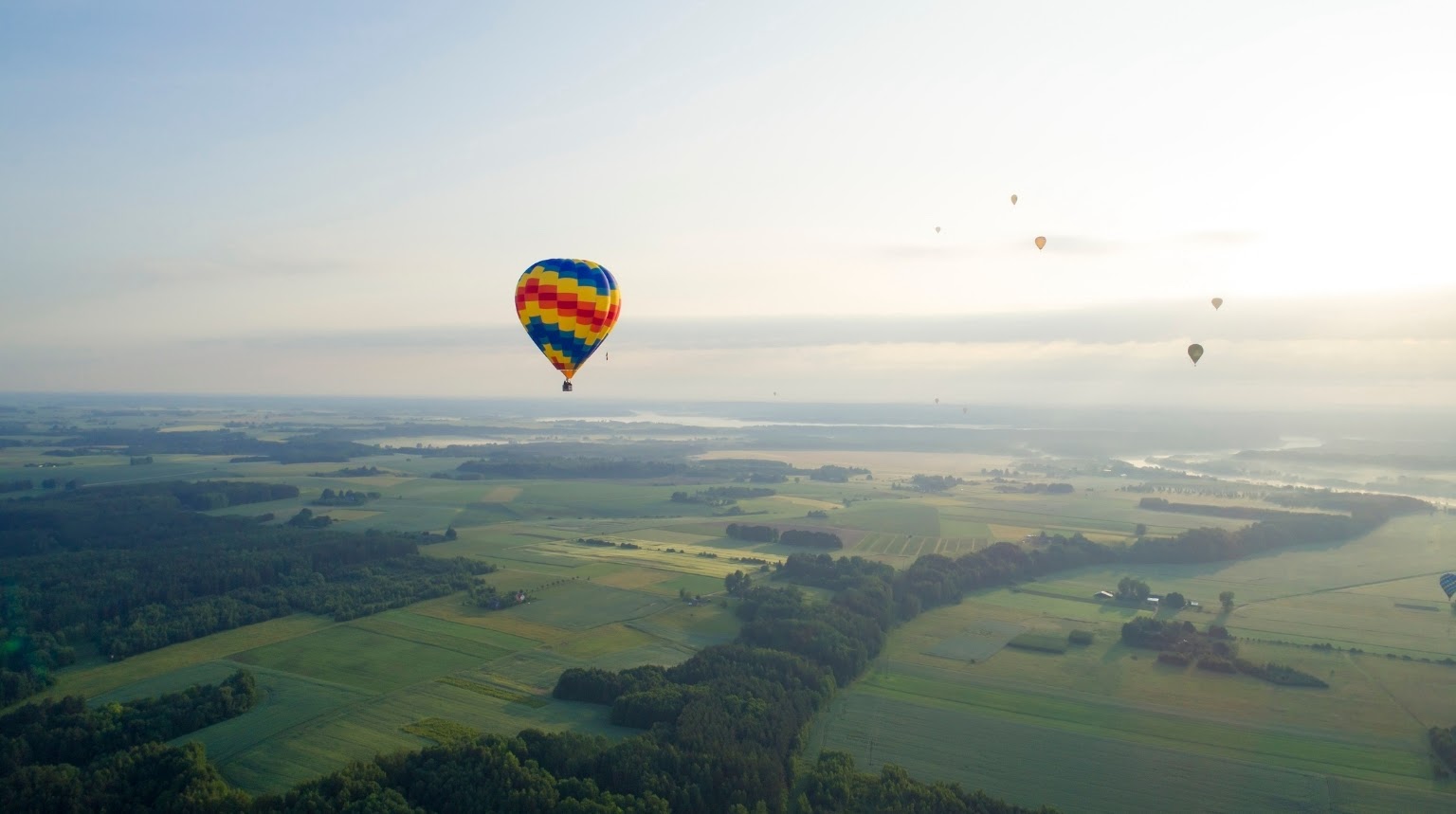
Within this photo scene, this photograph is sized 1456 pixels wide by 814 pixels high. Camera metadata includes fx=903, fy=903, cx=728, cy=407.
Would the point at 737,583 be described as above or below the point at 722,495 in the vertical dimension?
below

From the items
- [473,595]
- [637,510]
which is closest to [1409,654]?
[473,595]

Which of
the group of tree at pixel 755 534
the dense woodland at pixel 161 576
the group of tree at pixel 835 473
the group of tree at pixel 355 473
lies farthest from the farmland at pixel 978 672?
the group of tree at pixel 835 473

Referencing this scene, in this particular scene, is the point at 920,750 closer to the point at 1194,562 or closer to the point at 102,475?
the point at 1194,562

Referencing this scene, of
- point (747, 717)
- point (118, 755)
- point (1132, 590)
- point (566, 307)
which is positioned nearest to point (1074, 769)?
point (747, 717)

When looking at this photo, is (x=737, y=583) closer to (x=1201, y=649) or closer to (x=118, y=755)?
(x=1201, y=649)

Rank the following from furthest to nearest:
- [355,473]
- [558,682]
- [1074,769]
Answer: [355,473], [558,682], [1074,769]

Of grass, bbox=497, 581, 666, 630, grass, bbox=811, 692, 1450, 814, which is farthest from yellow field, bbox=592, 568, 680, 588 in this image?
grass, bbox=811, 692, 1450, 814

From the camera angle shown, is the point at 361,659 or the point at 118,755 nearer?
the point at 118,755
